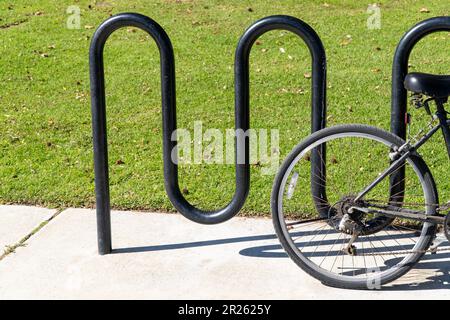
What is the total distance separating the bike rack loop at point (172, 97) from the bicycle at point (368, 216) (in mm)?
276

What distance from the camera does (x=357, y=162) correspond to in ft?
18.2

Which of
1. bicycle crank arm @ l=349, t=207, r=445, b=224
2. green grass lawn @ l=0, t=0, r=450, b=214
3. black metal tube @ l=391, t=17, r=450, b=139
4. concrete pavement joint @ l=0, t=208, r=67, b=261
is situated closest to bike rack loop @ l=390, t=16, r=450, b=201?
black metal tube @ l=391, t=17, r=450, b=139

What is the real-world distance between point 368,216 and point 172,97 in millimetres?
1245

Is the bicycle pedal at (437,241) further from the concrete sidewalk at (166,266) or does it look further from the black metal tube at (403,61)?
the black metal tube at (403,61)

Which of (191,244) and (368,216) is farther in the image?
(191,244)

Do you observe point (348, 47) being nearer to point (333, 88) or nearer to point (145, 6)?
point (333, 88)

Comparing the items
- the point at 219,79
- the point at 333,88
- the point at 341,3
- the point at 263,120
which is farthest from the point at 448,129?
the point at 341,3

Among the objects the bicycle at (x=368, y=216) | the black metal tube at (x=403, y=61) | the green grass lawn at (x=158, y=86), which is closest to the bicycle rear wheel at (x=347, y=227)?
the bicycle at (x=368, y=216)

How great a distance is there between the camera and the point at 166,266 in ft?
13.6

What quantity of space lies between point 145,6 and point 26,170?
189 inches

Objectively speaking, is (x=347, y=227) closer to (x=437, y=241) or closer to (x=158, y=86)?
(x=437, y=241)

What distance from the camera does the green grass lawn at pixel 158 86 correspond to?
5.39 m

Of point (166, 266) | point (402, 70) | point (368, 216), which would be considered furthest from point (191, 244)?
point (402, 70)

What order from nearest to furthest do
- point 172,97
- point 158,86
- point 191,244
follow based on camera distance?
1. point 172,97
2. point 191,244
3. point 158,86
